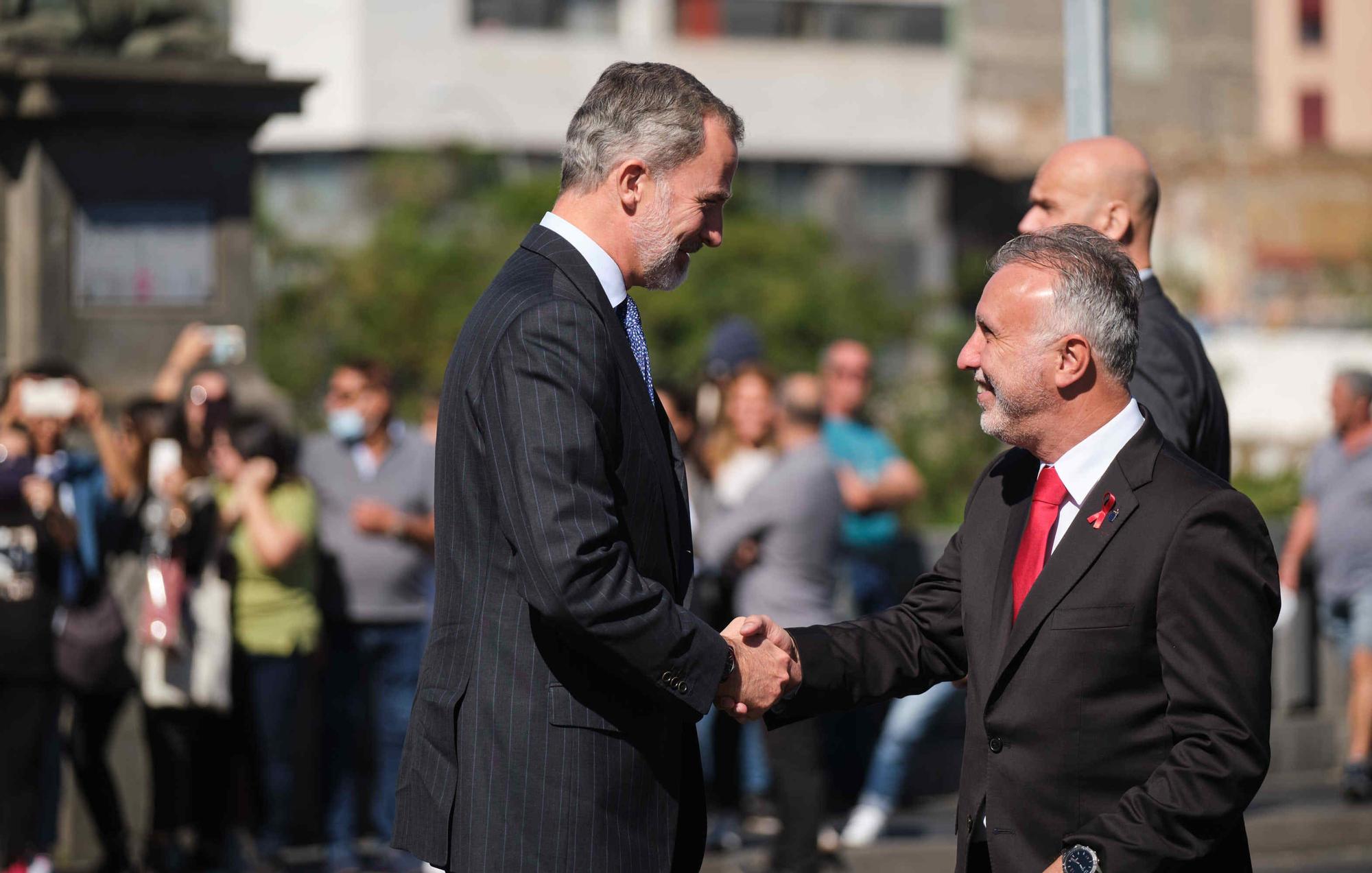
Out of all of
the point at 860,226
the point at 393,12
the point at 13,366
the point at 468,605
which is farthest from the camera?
the point at 860,226

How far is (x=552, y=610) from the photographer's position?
354 centimetres

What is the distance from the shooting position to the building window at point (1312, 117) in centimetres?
6800

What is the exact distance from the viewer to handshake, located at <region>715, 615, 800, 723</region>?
12.8ft

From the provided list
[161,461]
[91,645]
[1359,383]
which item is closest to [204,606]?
[91,645]

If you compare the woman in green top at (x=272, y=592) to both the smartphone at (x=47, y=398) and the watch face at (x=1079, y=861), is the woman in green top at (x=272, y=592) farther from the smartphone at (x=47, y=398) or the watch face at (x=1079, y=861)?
the watch face at (x=1079, y=861)

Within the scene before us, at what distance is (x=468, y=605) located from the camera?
3732 mm

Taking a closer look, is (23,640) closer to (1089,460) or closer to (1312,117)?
(1089,460)

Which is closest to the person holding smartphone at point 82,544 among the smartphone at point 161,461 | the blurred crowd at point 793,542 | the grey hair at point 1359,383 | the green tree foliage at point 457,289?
the smartphone at point 161,461

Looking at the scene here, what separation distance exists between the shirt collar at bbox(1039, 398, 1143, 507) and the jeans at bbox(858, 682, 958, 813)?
477cm

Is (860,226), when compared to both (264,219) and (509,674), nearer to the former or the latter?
(264,219)

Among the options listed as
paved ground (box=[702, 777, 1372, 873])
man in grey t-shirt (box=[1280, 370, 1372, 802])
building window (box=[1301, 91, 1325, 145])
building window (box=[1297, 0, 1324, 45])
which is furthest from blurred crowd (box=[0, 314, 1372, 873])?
building window (box=[1297, 0, 1324, 45])

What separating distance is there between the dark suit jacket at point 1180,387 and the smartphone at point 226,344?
5181 mm

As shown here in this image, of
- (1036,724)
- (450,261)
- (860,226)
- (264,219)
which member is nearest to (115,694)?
(1036,724)

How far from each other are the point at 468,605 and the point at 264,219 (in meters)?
34.6
